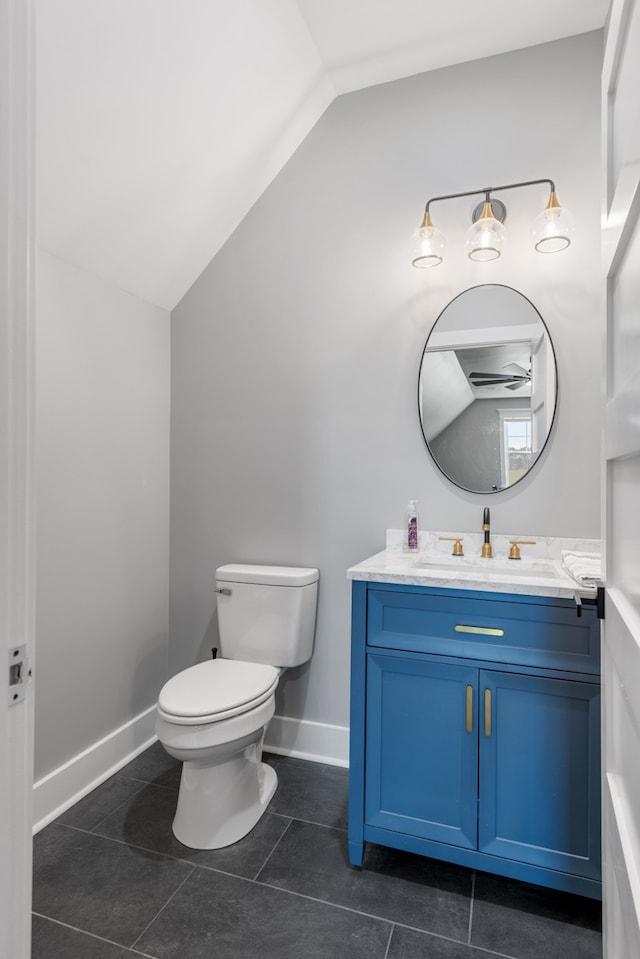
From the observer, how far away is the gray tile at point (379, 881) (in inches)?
56.6

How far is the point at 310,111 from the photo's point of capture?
2.16 metres

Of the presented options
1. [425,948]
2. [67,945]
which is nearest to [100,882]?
[67,945]

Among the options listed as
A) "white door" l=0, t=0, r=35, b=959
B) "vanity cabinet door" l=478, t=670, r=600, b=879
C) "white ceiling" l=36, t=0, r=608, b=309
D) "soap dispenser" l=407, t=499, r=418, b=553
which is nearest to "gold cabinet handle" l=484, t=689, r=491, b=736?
"vanity cabinet door" l=478, t=670, r=600, b=879

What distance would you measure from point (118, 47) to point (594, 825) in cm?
252

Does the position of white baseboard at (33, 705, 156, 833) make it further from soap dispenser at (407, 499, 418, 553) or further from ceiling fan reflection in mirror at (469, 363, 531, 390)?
ceiling fan reflection in mirror at (469, 363, 531, 390)

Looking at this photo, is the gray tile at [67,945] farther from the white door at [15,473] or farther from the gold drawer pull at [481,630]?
the gold drawer pull at [481,630]

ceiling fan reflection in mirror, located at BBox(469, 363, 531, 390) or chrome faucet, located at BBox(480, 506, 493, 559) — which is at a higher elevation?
ceiling fan reflection in mirror, located at BBox(469, 363, 531, 390)

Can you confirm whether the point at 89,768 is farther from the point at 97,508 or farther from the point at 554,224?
the point at 554,224

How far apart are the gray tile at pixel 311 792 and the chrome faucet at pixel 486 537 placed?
1066mm

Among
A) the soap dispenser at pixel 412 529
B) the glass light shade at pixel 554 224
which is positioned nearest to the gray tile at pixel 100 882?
the soap dispenser at pixel 412 529

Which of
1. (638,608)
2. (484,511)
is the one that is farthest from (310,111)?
(638,608)

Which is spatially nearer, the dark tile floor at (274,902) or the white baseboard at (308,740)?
the dark tile floor at (274,902)

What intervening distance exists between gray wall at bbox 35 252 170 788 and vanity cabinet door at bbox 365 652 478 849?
1.14m

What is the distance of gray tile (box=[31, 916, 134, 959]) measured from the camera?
1296mm
